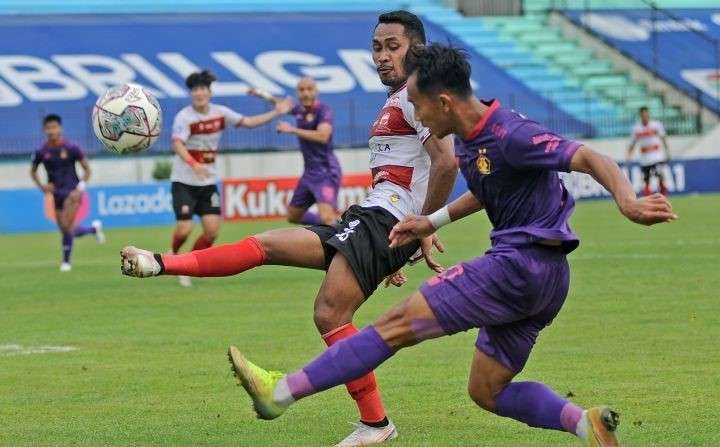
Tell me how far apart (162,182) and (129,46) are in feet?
26.8

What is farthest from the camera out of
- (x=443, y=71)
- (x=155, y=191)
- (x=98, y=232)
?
(x=155, y=191)

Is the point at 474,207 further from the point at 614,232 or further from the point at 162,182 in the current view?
the point at 162,182

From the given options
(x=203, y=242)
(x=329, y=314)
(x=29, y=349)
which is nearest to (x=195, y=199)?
(x=203, y=242)

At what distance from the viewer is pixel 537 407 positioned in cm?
678

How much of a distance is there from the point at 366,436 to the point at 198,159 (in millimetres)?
10263

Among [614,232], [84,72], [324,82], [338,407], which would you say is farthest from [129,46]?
[338,407]

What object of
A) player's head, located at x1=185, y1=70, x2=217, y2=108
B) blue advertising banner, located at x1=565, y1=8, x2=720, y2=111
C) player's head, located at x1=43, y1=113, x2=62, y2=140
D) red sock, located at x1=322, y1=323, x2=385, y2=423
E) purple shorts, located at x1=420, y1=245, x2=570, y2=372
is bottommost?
blue advertising banner, located at x1=565, y1=8, x2=720, y2=111

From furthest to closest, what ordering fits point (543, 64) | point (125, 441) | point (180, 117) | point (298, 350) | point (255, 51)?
point (543, 64), point (255, 51), point (180, 117), point (298, 350), point (125, 441)

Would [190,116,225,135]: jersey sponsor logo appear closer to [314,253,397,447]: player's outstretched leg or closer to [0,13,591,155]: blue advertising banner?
[314,253,397,447]: player's outstretched leg

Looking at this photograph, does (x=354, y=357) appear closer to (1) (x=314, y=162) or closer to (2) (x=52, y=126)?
(1) (x=314, y=162)

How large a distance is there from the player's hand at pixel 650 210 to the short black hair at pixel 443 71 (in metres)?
0.95

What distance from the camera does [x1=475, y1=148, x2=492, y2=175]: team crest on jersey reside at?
21.4ft

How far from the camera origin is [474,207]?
6945 millimetres

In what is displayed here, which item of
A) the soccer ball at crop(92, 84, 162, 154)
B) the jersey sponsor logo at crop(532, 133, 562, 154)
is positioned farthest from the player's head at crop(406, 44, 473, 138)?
the soccer ball at crop(92, 84, 162, 154)
